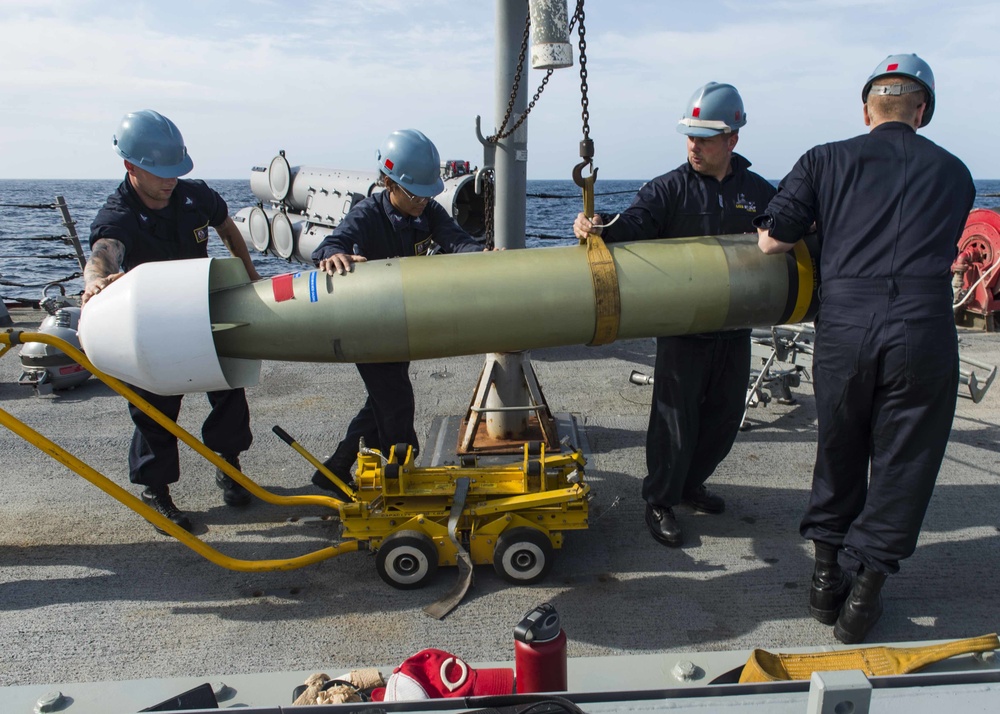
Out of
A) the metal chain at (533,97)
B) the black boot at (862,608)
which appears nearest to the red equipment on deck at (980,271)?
A: the metal chain at (533,97)

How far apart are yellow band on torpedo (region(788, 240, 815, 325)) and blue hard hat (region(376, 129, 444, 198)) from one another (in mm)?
1515

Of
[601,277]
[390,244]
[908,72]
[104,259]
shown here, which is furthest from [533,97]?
[104,259]

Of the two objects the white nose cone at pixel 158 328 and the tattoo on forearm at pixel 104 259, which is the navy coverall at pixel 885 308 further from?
the tattoo on forearm at pixel 104 259

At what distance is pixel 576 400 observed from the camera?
5.24m

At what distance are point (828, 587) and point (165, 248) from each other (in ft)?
10.4

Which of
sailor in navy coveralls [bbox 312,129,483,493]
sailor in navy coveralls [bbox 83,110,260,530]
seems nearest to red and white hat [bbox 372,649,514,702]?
sailor in navy coveralls [bbox 312,129,483,493]

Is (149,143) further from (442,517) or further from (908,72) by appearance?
(908,72)

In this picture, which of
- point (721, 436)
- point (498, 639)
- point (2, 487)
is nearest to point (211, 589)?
point (498, 639)

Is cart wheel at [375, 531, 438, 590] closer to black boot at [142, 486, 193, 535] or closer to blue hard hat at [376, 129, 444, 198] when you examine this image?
black boot at [142, 486, 193, 535]

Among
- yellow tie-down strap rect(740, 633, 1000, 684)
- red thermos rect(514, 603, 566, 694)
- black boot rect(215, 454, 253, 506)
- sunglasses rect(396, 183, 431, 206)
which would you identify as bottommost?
black boot rect(215, 454, 253, 506)

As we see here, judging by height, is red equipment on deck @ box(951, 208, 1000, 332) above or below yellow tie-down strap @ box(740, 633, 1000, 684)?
above

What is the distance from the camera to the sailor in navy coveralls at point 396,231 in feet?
10.8

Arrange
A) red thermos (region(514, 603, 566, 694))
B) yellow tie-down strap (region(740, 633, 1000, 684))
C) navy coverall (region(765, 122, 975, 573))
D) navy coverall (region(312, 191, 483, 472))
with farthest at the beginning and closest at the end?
navy coverall (region(312, 191, 483, 472)), navy coverall (region(765, 122, 975, 573)), yellow tie-down strap (region(740, 633, 1000, 684)), red thermos (region(514, 603, 566, 694))

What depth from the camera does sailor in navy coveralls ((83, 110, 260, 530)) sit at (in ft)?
10.6
